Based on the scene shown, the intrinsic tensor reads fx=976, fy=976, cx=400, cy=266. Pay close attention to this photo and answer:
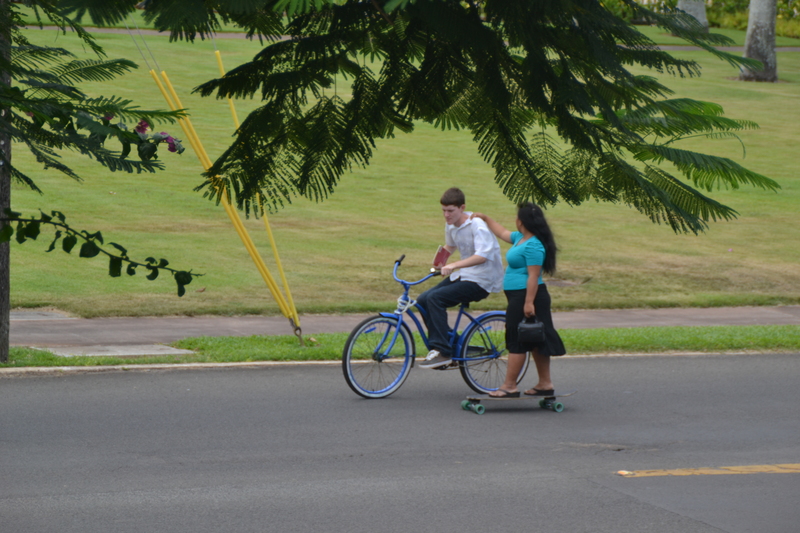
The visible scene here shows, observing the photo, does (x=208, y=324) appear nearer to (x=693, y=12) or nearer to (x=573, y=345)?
(x=573, y=345)

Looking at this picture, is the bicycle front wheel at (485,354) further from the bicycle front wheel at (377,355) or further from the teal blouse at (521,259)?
the teal blouse at (521,259)

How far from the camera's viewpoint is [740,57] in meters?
2.53

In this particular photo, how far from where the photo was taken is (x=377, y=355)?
29.1 ft

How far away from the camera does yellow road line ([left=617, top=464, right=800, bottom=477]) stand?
669 cm

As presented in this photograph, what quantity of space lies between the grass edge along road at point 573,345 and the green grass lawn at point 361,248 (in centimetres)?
186

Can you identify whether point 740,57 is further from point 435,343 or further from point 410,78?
point 435,343

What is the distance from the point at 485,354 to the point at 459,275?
81 cm

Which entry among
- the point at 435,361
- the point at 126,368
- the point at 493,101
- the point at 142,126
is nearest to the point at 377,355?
→ the point at 435,361

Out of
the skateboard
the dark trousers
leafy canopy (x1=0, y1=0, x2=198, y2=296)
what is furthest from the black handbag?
leafy canopy (x1=0, y1=0, x2=198, y2=296)

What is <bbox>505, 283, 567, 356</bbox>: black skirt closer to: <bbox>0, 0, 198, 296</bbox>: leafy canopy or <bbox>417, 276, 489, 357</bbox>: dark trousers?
<bbox>417, 276, 489, 357</bbox>: dark trousers

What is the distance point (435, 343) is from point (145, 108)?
21.4 feet

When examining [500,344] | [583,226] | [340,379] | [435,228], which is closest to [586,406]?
[500,344]

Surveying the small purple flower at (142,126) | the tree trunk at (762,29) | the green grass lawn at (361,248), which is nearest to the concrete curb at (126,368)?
the green grass lawn at (361,248)

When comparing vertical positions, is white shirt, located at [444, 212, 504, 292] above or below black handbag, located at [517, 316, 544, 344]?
above
